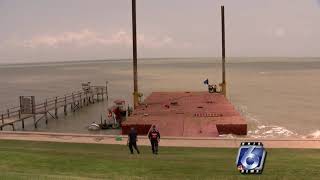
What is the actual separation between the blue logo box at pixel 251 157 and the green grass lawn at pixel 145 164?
4946 mm

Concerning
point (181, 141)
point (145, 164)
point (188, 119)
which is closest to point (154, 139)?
point (145, 164)

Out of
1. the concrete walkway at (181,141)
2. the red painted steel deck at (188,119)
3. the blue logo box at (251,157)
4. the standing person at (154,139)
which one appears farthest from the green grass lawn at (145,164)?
the red painted steel deck at (188,119)

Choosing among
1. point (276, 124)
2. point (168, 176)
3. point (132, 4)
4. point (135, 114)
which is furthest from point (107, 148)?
point (276, 124)

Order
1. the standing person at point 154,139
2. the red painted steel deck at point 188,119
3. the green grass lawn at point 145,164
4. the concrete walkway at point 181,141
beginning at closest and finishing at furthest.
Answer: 1. the green grass lawn at point 145,164
2. the standing person at point 154,139
3. the concrete walkway at point 181,141
4. the red painted steel deck at point 188,119

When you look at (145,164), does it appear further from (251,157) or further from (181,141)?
(251,157)

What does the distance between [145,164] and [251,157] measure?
8.07m

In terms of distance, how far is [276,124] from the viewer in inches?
1436

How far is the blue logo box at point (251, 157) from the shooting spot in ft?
25.1

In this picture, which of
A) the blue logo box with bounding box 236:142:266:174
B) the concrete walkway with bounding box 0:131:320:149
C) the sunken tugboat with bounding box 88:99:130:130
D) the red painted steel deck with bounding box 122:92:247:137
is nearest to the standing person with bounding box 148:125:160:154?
the concrete walkway with bounding box 0:131:320:149

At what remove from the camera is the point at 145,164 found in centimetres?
1547

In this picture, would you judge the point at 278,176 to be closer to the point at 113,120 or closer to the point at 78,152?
the point at 78,152

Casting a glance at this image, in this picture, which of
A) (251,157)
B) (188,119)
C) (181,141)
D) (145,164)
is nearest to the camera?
(251,157)

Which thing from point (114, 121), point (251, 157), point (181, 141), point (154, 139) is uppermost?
point (251, 157)

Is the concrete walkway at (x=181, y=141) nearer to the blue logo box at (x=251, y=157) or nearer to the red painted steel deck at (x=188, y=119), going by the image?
the red painted steel deck at (x=188, y=119)
